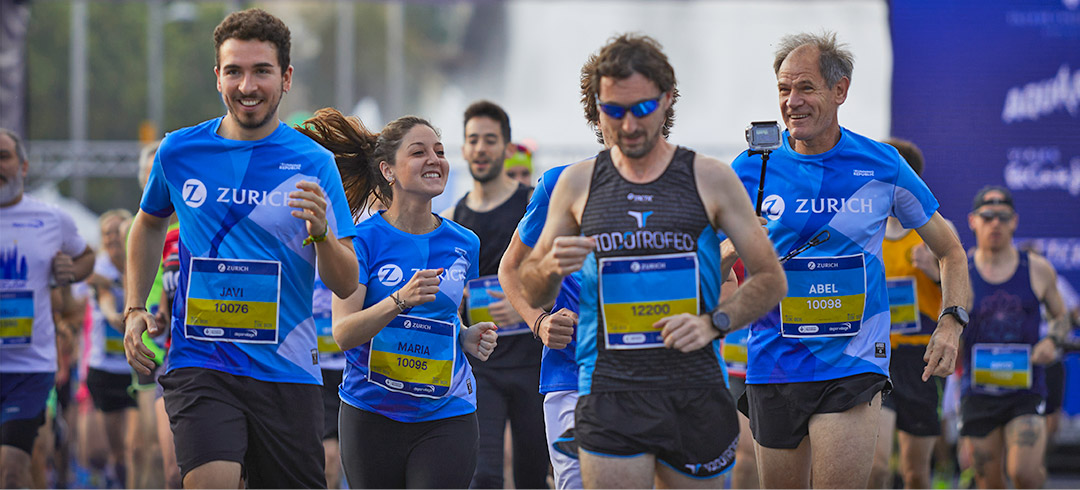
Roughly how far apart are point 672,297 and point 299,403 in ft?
5.20

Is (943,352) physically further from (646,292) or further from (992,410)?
(992,410)

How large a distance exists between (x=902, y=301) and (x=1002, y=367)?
54.9 inches

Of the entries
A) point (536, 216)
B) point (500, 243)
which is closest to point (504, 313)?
point (500, 243)

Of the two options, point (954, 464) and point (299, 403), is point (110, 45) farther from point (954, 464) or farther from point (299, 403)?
point (299, 403)

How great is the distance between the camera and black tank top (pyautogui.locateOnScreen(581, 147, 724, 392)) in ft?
12.3

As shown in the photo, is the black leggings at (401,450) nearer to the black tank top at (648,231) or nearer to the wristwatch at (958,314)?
the black tank top at (648,231)

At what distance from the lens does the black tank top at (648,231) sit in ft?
12.3

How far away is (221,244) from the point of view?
4496mm

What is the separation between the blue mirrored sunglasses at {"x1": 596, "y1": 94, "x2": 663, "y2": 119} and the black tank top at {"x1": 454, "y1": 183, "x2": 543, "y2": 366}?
10.8 ft

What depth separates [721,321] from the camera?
3.74 meters

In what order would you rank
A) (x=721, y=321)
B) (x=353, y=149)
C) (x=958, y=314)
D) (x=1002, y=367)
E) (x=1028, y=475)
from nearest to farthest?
(x=721, y=321)
(x=958, y=314)
(x=353, y=149)
(x=1028, y=475)
(x=1002, y=367)

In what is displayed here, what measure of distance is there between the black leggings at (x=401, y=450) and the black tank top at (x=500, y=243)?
6.06 feet

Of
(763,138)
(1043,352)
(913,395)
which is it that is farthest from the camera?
(1043,352)

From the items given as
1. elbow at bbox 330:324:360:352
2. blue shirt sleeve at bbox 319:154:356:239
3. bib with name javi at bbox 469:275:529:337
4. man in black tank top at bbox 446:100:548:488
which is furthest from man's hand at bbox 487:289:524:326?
blue shirt sleeve at bbox 319:154:356:239
